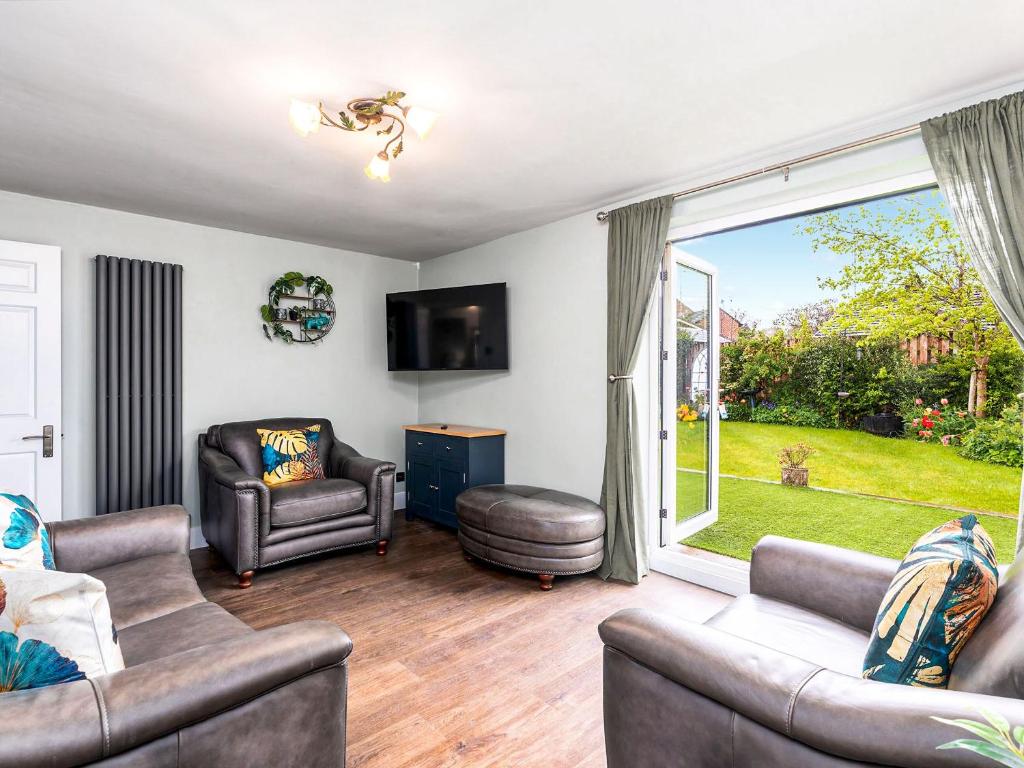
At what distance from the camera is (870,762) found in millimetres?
959

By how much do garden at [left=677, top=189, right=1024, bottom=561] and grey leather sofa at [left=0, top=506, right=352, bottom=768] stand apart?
3.03 meters

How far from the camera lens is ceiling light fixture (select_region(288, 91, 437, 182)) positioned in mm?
2141

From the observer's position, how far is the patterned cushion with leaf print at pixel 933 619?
3.91 feet

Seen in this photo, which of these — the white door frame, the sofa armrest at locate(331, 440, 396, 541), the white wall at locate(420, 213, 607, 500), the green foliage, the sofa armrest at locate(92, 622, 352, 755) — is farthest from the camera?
the sofa armrest at locate(331, 440, 396, 541)

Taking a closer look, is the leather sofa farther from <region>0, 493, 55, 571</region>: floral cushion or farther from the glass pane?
the glass pane

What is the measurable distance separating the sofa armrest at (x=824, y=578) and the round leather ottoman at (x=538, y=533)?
1.34 m

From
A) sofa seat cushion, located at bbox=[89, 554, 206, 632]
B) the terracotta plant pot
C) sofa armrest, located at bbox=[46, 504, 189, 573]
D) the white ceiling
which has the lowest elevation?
the terracotta plant pot

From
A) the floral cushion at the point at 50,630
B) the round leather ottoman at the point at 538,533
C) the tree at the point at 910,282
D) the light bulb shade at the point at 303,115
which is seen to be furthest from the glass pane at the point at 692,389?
the floral cushion at the point at 50,630

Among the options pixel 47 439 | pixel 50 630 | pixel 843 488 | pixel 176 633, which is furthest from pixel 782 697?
pixel 47 439

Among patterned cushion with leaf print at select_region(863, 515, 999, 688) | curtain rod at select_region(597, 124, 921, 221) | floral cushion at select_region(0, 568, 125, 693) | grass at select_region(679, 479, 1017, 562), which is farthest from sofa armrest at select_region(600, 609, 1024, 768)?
grass at select_region(679, 479, 1017, 562)

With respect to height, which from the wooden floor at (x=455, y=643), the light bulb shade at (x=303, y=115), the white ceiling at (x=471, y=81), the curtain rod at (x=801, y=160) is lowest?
the wooden floor at (x=455, y=643)

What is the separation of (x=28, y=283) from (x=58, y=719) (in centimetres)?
340

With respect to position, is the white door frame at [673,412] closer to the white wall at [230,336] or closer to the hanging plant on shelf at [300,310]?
the white wall at [230,336]

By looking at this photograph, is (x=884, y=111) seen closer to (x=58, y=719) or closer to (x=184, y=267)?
(x=58, y=719)
